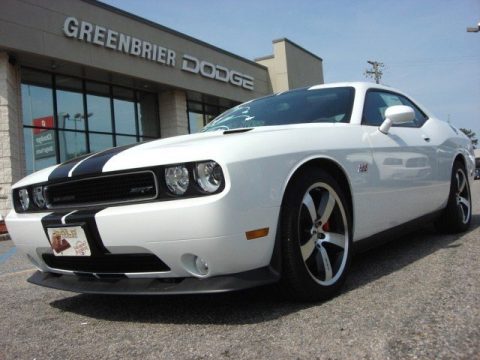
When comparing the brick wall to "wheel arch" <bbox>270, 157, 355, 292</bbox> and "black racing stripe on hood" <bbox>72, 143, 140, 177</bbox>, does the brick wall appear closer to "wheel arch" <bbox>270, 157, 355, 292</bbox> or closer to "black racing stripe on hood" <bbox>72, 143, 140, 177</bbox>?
"black racing stripe on hood" <bbox>72, 143, 140, 177</bbox>

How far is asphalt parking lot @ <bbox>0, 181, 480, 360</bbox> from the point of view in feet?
6.44

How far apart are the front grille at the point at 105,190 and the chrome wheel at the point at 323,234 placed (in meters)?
0.80

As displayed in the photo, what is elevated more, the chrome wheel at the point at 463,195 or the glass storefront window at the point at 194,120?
the glass storefront window at the point at 194,120

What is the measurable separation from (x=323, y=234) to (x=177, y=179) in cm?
95

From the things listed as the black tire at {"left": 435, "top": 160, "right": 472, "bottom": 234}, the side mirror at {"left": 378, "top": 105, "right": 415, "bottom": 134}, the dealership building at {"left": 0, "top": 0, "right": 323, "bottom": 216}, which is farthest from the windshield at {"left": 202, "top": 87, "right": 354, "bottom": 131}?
the dealership building at {"left": 0, "top": 0, "right": 323, "bottom": 216}

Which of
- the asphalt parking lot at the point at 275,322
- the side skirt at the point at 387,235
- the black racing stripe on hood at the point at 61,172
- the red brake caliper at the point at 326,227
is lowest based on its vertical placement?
the asphalt parking lot at the point at 275,322

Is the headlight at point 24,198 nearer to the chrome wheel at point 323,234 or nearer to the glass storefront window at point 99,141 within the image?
the chrome wheel at point 323,234

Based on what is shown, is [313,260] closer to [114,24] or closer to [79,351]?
[79,351]

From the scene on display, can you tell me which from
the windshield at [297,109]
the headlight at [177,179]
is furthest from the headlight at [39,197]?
the windshield at [297,109]

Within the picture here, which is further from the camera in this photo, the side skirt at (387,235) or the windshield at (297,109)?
the windshield at (297,109)

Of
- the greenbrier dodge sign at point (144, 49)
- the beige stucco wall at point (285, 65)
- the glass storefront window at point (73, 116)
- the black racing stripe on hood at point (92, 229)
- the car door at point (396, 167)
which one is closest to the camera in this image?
the black racing stripe on hood at point (92, 229)

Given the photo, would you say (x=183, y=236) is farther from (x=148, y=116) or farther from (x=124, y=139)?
(x=148, y=116)

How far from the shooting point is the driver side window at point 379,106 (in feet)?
11.5

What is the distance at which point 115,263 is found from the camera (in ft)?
8.25
